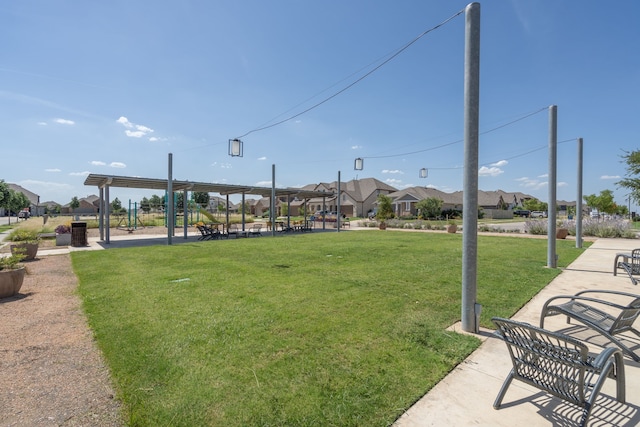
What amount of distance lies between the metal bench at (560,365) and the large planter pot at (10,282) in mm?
8159

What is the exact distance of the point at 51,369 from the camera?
319 cm

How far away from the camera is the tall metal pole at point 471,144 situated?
389 centimetres

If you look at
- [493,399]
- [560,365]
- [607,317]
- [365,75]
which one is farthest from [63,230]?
[607,317]

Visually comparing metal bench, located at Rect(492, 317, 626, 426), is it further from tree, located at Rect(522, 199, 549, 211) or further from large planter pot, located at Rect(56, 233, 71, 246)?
tree, located at Rect(522, 199, 549, 211)

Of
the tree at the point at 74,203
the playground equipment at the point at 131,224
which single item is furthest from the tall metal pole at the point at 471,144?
the tree at the point at 74,203

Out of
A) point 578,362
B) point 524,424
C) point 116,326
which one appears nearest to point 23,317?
point 116,326

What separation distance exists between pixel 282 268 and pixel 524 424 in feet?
21.5

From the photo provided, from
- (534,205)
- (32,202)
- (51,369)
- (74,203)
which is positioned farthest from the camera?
(74,203)

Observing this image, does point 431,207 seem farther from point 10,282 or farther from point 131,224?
point 10,282

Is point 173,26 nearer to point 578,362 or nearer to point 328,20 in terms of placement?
point 328,20

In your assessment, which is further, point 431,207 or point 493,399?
point 431,207

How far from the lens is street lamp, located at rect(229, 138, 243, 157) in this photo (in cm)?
1156

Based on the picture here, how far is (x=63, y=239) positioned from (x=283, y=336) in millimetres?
16254

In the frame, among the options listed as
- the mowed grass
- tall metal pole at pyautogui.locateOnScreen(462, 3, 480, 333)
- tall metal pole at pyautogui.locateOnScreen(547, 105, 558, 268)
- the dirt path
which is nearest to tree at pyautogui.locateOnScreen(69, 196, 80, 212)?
the mowed grass
